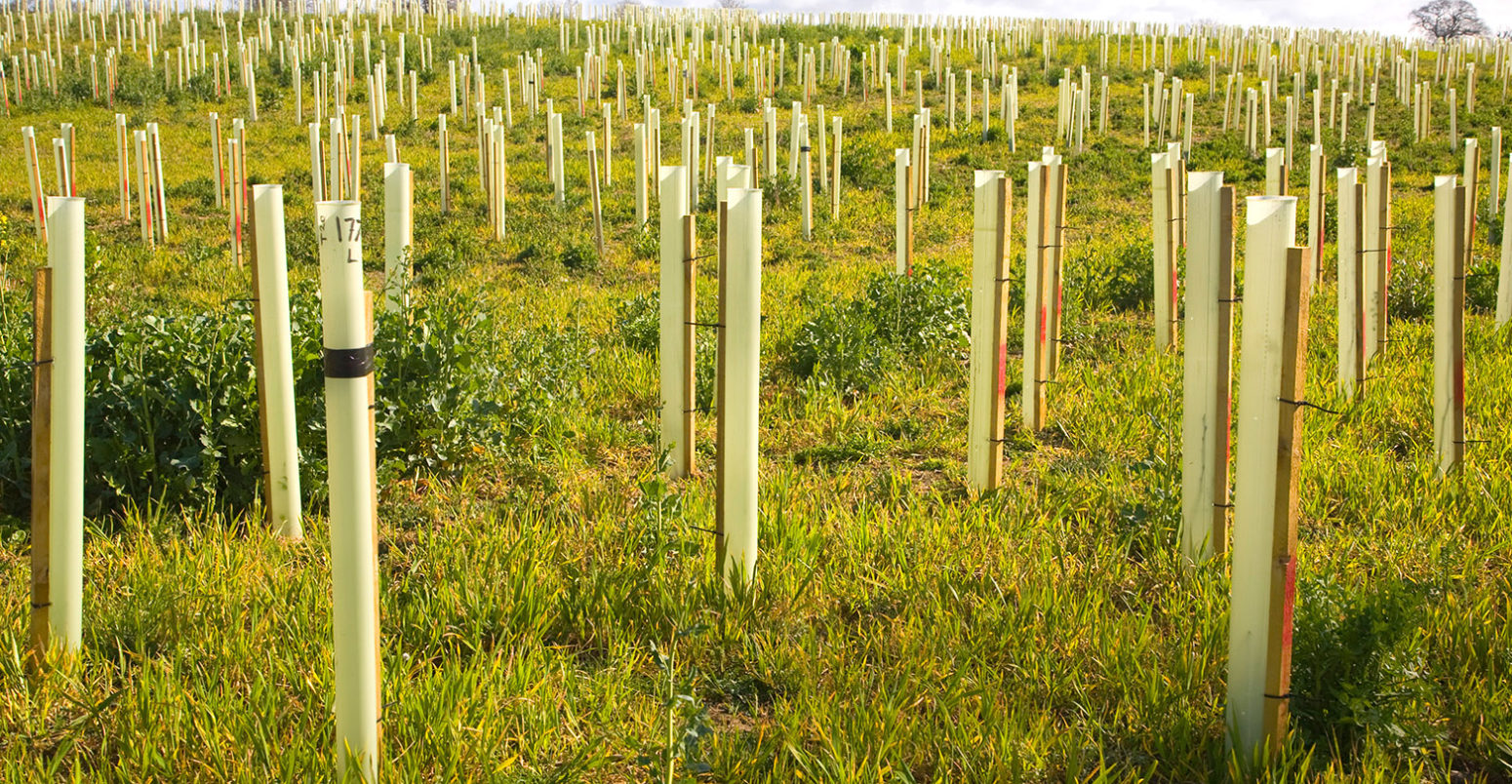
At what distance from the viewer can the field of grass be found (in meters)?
2.65

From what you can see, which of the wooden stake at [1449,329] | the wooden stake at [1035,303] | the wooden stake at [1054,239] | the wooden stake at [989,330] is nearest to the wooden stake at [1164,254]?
the wooden stake at [1054,239]

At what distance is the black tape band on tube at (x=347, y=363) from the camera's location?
2244 mm

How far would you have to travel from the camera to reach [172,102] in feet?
71.3

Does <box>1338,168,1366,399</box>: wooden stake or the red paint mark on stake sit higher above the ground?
<box>1338,168,1366,399</box>: wooden stake

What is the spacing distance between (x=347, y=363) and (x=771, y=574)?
5.34 feet

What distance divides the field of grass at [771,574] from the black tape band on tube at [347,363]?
848 mm

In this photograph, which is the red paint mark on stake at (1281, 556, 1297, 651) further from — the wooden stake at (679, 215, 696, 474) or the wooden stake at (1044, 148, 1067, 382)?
the wooden stake at (1044, 148, 1067, 382)

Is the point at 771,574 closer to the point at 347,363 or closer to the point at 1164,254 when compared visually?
the point at 347,363

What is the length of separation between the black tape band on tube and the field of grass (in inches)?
33.4

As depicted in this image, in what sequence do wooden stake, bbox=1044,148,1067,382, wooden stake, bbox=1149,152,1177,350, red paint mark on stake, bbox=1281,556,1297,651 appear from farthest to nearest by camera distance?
wooden stake, bbox=1149,152,1177,350, wooden stake, bbox=1044,148,1067,382, red paint mark on stake, bbox=1281,556,1297,651

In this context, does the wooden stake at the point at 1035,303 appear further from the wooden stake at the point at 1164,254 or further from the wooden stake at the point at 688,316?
the wooden stake at the point at 1164,254

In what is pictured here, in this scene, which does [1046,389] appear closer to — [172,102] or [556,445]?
[556,445]

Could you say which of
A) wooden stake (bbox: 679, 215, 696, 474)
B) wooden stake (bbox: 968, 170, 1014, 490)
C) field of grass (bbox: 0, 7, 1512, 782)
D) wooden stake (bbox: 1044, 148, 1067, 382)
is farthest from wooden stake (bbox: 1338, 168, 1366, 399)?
wooden stake (bbox: 679, 215, 696, 474)

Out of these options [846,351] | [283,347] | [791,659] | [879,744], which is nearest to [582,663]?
[791,659]
